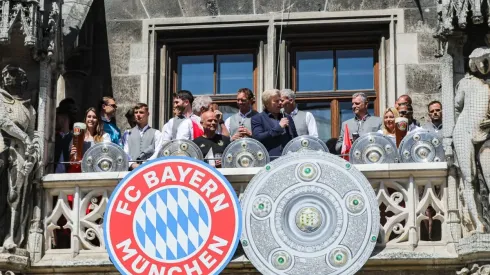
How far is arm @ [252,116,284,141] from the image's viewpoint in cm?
1867

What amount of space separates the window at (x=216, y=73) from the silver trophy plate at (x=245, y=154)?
2983 mm

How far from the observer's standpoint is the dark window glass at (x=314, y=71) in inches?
840

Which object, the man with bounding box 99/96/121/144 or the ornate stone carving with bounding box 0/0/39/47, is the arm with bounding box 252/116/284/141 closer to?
the man with bounding box 99/96/121/144

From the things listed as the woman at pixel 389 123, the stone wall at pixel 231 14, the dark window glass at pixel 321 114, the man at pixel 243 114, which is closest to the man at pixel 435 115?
the woman at pixel 389 123

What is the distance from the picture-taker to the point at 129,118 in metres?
20.2

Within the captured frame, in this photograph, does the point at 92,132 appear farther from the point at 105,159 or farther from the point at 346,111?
the point at 346,111

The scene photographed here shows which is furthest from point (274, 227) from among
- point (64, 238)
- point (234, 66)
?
point (234, 66)

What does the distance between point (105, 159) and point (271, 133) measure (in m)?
1.71

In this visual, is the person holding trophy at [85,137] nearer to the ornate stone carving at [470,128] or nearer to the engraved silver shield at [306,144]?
the engraved silver shield at [306,144]

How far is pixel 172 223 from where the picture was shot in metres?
18.1

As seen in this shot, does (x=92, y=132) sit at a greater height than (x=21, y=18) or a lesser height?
lesser

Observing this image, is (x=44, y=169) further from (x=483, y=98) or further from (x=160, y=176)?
(x=483, y=98)

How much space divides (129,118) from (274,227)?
2.92 meters

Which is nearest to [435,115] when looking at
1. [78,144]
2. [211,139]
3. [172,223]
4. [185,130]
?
[211,139]
